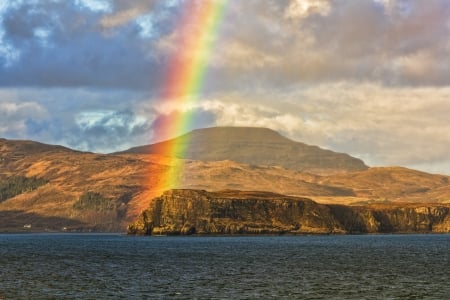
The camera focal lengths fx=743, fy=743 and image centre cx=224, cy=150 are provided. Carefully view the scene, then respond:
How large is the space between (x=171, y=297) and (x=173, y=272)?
3676cm

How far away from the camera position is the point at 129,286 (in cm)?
10088

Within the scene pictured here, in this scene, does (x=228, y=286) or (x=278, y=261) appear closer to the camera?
(x=228, y=286)

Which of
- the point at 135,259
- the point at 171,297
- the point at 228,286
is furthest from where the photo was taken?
the point at 135,259

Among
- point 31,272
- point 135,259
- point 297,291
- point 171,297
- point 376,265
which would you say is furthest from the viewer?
point 135,259

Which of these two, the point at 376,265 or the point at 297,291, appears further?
the point at 376,265

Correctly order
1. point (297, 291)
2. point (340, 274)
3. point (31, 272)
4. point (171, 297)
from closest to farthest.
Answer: point (171, 297) < point (297, 291) < point (340, 274) < point (31, 272)

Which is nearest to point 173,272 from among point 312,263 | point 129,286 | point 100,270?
point 100,270

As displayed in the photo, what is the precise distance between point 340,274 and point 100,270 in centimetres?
4218

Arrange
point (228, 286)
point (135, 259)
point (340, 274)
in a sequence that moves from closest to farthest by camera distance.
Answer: point (228, 286), point (340, 274), point (135, 259)

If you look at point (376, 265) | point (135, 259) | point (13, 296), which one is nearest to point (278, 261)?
point (376, 265)

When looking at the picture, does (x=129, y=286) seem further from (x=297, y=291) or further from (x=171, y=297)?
(x=297, y=291)

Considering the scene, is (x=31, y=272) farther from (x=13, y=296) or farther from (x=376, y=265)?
(x=376, y=265)

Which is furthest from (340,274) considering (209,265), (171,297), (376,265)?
(171,297)

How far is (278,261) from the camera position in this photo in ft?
499
